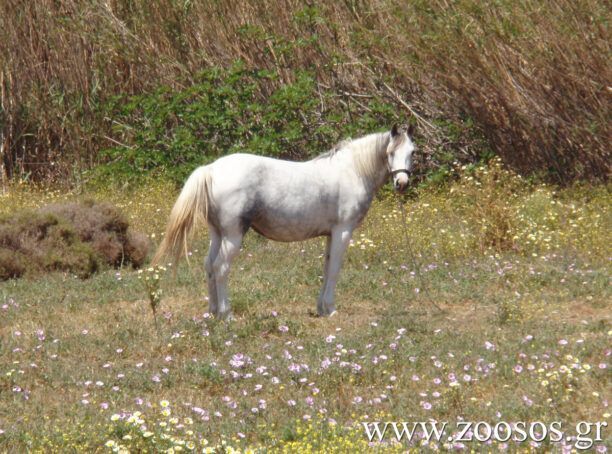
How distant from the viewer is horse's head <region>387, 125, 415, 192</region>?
916 cm

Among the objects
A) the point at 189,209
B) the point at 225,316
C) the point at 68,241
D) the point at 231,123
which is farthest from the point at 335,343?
the point at 231,123

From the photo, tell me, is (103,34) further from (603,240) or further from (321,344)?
(321,344)

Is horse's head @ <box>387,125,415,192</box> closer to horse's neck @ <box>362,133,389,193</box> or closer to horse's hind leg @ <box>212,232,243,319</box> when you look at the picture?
horse's neck @ <box>362,133,389,193</box>

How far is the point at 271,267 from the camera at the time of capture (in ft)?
37.5

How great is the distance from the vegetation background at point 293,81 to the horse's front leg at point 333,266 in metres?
5.42

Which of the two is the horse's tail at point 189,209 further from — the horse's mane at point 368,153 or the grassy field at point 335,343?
the horse's mane at point 368,153

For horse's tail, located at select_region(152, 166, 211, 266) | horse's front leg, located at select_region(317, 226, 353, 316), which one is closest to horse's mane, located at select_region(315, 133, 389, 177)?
horse's front leg, located at select_region(317, 226, 353, 316)

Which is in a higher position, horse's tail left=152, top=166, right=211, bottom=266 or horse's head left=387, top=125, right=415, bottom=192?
horse's head left=387, top=125, right=415, bottom=192

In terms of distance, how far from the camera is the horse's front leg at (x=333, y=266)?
9.33m

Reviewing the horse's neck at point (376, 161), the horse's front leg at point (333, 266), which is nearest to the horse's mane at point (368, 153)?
the horse's neck at point (376, 161)

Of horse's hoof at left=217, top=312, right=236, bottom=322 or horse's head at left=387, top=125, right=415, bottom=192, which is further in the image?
horse's head at left=387, top=125, right=415, bottom=192

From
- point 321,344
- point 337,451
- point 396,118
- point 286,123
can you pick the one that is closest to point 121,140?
point 286,123

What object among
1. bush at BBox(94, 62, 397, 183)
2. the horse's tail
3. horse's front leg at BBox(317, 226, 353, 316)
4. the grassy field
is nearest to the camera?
the grassy field

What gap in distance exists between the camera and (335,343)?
27.0 ft
